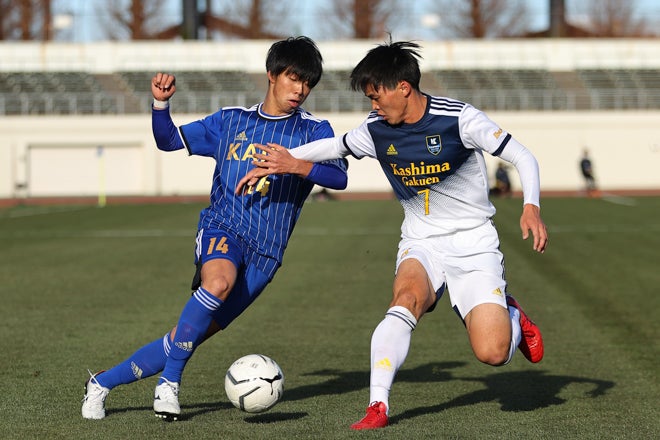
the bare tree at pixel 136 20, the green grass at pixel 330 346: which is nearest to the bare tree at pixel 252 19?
the bare tree at pixel 136 20

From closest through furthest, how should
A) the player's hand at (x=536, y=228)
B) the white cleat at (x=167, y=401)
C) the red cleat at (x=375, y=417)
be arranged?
the player's hand at (x=536, y=228) < the red cleat at (x=375, y=417) < the white cleat at (x=167, y=401)

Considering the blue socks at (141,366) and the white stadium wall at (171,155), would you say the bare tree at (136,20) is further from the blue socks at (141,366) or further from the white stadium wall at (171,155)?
the blue socks at (141,366)

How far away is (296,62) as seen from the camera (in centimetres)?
575

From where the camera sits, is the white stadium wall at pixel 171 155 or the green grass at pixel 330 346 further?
the white stadium wall at pixel 171 155

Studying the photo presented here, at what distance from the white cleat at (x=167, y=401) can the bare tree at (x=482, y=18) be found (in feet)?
205

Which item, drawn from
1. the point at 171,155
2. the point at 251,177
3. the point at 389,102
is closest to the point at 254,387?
the point at 251,177

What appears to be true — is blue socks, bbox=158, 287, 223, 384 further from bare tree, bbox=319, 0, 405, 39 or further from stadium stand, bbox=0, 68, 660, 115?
bare tree, bbox=319, 0, 405, 39

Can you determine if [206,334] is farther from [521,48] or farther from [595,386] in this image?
[521,48]

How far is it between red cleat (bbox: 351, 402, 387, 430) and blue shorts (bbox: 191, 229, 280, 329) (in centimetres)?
97

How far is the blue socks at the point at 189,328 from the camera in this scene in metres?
5.48

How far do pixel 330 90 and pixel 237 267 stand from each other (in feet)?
149

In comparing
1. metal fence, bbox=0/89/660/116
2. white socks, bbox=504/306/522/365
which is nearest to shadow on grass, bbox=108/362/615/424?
white socks, bbox=504/306/522/365

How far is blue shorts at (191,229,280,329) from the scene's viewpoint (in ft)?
18.6

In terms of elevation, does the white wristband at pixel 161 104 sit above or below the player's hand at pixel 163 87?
below
